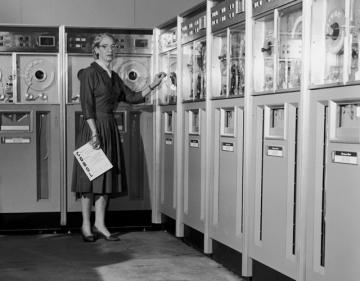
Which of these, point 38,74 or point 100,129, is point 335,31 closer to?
point 100,129

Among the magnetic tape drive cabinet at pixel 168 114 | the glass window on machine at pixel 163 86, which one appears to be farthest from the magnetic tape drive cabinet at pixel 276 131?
the glass window on machine at pixel 163 86

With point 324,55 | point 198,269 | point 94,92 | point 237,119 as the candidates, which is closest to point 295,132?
point 324,55

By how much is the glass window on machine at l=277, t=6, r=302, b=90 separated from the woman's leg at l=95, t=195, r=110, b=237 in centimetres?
252

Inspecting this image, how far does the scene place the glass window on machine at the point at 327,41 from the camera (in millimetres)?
3270

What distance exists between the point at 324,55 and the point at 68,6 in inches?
201

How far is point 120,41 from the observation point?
640cm

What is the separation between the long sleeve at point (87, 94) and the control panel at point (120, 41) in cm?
69

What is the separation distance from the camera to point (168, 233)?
6.32m

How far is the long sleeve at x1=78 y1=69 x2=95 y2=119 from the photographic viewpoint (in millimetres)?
5574

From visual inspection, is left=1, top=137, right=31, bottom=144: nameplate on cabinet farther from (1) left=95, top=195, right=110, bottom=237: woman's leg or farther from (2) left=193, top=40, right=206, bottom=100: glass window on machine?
(2) left=193, top=40, right=206, bottom=100: glass window on machine

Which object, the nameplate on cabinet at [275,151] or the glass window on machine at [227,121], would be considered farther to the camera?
the glass window on machine at [227,121]

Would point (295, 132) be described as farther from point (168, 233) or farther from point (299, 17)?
point (168, 233)

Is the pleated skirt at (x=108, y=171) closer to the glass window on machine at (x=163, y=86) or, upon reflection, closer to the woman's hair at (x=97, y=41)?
the woman's hair at (x=97, y=41)

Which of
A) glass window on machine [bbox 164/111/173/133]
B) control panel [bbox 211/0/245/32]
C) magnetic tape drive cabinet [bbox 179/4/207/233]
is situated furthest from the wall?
control panel [bbox 211/0/245/32]
